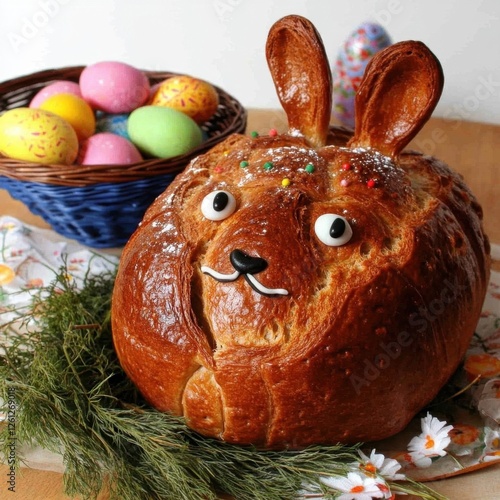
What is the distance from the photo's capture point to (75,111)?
6.12 feet

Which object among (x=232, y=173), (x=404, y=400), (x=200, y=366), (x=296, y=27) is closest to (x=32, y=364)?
(x=200, y=366)

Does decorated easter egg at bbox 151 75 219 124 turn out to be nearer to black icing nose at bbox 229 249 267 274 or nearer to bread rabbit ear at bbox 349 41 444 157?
bread rabbit ear at bbox 349 41 444 157

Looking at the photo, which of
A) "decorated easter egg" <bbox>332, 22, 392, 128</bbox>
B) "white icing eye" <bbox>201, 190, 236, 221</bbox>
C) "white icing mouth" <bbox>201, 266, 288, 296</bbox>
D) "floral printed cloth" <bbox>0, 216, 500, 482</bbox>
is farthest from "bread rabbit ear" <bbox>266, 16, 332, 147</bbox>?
"decorated easter egg" <bbox>332, 22, 392, 128</bbox>

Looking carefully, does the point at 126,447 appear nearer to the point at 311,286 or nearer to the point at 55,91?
the point at 311,286

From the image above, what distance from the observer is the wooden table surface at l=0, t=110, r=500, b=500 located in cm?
109

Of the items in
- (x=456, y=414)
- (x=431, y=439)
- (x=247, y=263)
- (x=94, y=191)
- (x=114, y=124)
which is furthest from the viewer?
(x=114, y=124)

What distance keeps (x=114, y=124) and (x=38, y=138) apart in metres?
0.29

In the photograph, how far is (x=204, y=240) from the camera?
1.12m

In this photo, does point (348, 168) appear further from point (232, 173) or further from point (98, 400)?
point (98, 400)

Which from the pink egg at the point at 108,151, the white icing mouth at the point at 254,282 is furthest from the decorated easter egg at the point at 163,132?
the white icing mouth at the point at 254,282

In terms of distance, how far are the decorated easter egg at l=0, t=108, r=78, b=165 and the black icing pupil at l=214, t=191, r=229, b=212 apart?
0.76 meters

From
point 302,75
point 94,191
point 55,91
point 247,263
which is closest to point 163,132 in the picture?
point 94,191

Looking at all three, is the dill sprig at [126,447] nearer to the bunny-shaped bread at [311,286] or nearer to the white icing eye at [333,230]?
the bunny-shaped bread at [311,286]

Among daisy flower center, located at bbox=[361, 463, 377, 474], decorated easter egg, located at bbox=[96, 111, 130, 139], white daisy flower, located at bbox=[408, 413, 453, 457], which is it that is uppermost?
decorated easter egg, located at bbox=[96, 111, 130, 139]
